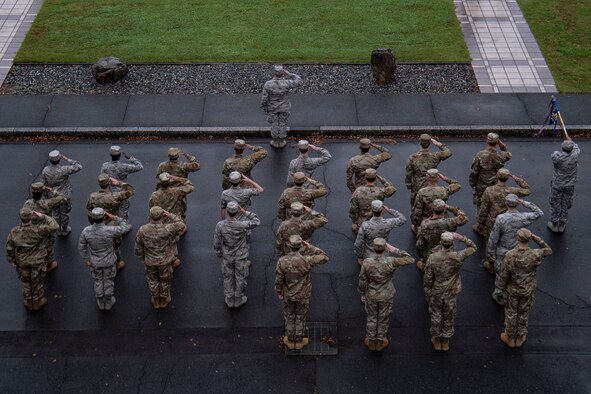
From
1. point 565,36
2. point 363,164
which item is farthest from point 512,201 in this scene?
point 565,36

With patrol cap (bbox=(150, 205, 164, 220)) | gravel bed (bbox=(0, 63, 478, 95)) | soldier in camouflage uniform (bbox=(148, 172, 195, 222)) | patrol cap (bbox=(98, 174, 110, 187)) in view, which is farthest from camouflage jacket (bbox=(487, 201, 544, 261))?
gravel bed (bbox=(0, 63, 478, 95))

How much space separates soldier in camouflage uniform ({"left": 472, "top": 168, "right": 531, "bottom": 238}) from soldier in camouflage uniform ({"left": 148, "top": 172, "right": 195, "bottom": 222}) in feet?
16.3

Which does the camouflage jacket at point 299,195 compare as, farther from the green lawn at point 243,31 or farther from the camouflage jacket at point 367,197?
the green lawn at point 243,31

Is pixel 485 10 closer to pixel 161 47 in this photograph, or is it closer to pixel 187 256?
pixel 161 47

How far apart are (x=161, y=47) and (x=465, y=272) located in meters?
11.8

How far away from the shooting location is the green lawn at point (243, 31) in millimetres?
21297

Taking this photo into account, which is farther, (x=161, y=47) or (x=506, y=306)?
(x=161, y=47)

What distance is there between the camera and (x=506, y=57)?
21250 millimetres

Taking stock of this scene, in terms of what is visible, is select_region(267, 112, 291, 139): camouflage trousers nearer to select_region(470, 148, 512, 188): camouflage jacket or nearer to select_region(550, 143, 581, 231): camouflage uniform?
select_region(470, 148, 512, 188): camouflage jacket

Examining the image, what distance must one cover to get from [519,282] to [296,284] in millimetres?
3166

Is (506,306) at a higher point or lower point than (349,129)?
higher

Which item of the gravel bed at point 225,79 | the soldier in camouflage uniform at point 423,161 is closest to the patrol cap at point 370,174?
the soldier in camouflage uniform at point 423,161

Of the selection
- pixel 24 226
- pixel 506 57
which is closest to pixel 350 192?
pixel 24 226

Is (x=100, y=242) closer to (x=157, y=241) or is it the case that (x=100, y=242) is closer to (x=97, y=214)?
Answer: (x=97, y=214)
